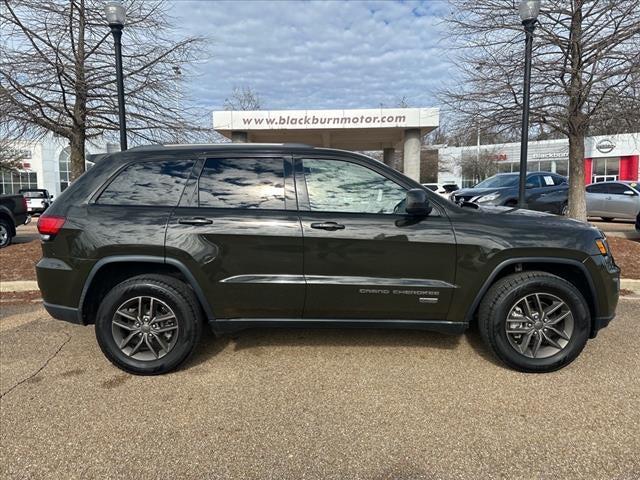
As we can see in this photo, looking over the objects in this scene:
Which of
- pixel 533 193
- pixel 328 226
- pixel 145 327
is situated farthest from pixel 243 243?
pixel 533 193

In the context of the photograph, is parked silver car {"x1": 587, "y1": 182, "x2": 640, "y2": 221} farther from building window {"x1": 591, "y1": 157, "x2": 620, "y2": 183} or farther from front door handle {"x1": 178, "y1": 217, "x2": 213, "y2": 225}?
building window {"x1": 591, "y1": 157, "x2": 620, "y2": 183}

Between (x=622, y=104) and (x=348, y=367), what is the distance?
7.15 m

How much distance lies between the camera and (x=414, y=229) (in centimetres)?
315

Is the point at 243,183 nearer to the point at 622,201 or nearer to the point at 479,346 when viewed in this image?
the point at 479,346

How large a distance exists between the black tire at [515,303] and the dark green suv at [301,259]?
0.4 inches

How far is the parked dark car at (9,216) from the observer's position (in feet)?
30.4

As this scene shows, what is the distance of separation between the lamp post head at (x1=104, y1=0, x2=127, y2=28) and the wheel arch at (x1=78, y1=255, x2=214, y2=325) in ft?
15.6

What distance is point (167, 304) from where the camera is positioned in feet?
10.5

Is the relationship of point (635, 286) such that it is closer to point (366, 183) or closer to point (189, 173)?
point (366, 183)

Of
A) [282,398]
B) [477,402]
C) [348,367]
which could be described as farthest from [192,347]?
[477,402]

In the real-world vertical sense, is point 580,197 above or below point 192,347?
above

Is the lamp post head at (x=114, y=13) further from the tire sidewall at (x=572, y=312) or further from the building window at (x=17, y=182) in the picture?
the building window at (x=17, y=182)

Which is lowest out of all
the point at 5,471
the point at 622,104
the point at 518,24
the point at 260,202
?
the point at 5,471

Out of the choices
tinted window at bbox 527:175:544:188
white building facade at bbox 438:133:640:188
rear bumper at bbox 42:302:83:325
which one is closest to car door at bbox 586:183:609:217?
tinted window at bbox 527:175:544:188
